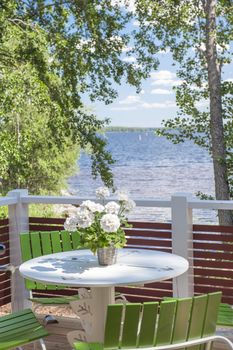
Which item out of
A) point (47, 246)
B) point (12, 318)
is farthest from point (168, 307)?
point (47, 246)

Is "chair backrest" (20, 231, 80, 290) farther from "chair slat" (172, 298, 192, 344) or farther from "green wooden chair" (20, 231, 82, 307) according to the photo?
"chair slat" (172, 298, 192, 344)

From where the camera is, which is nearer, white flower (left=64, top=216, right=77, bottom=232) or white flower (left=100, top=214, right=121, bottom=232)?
white flower (left=100, top=214, right=121, bottom=232)

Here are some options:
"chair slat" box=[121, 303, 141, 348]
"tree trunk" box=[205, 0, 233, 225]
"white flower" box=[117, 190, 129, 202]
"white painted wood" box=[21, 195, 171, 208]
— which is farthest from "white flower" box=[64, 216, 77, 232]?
"tree trunk" box=[205, 0, 233, 225]

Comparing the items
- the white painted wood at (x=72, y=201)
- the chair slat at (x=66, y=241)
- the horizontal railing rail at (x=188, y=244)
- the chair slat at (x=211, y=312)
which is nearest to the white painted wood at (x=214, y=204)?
the horizontal railing rail at (x=188, y=244)

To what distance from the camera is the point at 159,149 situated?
4400 centimetres

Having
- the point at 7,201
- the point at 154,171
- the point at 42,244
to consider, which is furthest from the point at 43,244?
the point at 154,171

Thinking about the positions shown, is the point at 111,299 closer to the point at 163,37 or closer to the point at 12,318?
the point at 12,318

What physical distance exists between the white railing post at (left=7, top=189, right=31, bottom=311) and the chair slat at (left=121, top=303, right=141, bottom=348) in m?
2.67

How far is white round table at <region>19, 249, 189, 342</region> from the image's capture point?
279 centimetres

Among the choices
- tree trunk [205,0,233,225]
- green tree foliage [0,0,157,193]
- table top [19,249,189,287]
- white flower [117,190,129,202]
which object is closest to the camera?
table top [19,249,189,287]

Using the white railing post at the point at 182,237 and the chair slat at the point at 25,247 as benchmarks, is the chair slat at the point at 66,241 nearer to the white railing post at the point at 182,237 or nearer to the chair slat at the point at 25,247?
Result: the chair slat at the point at 25,247

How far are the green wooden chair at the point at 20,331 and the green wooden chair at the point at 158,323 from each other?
0.89 metres

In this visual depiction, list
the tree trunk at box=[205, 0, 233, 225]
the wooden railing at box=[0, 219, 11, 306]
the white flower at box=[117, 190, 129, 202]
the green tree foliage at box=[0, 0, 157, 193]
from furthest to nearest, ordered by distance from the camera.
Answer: the tree trunk at box=[205, 0, 233, 225]
the green tree foliage at box=[0, 0, 157, 193]
the wooden railing at box=[0, 219, 11, 306]
the white flower at box=[117, 190, 129, 202]

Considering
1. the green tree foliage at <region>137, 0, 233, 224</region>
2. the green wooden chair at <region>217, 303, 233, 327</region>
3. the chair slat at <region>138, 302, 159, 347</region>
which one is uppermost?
the green tree foliage at <region>137, 0, 233, 224</region>
